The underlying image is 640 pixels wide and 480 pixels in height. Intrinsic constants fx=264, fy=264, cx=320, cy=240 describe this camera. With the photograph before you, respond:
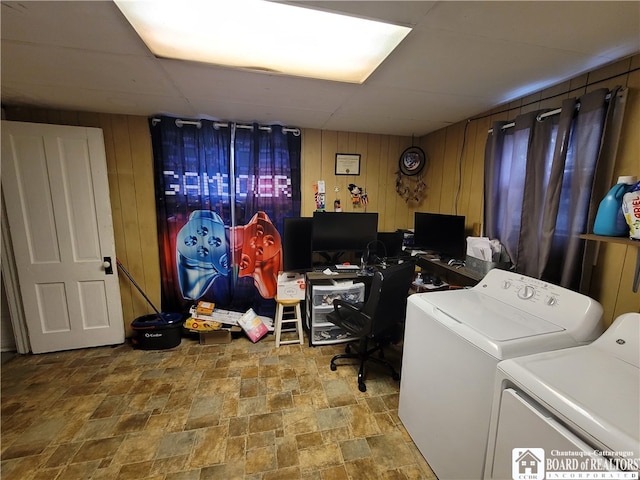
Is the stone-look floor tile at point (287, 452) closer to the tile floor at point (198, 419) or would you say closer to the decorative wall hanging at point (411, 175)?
the tile floor at point (198, 419)

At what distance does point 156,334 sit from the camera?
260 cm

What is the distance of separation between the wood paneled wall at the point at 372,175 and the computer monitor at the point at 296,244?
0.32 metres

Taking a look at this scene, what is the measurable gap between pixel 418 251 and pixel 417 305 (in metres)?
1.43

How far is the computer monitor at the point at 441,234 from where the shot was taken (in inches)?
96.3

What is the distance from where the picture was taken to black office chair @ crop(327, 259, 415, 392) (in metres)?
1.91

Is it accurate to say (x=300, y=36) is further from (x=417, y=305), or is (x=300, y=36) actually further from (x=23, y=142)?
(x=23, y=142)

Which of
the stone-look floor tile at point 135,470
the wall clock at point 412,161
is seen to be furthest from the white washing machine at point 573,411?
the wall clock at point 412,161

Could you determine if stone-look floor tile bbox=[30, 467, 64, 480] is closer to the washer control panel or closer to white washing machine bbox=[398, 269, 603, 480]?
white washing machine bbox=[398, 269, 603, 480]

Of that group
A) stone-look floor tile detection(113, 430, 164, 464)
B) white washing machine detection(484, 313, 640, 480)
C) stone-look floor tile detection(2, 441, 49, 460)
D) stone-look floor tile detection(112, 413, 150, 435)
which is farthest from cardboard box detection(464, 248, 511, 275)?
stone-look floor tile detection(2, 441, 49, 460)

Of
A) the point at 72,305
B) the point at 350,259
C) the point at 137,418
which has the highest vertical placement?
the point at 350,259

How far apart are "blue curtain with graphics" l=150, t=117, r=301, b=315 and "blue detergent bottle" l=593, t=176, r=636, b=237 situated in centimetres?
238

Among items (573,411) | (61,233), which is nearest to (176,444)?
(573,411)

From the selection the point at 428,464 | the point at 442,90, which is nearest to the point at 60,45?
the point at 442,90

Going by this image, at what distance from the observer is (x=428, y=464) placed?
1.50m
